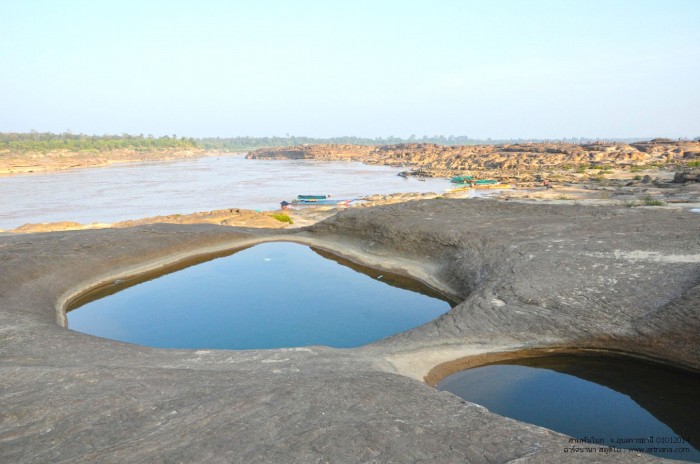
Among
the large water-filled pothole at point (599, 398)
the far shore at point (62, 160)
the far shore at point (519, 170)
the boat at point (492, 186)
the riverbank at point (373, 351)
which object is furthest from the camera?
the far shore at point (62, 160)

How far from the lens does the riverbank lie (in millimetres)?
7023

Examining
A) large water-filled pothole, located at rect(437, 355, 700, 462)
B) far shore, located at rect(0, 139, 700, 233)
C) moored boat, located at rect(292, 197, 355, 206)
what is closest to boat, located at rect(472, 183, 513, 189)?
far shore, located at rect(0, 139, 700, 233)

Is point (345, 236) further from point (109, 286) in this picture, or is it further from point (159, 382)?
point (159, 382)

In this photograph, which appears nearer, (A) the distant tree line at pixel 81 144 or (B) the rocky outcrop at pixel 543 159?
(B) the rocky outcrop at pixel 543 159

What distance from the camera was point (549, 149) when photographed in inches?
4203

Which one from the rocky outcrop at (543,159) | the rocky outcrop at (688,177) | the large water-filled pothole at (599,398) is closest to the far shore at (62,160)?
the rocky outcrop at (543,159)

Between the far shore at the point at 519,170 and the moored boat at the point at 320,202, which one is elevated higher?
the far shore at the point at 519,170

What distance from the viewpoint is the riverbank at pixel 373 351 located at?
23.0ft

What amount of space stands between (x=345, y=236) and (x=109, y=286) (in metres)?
12.3

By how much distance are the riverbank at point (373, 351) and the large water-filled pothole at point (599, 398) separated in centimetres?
61

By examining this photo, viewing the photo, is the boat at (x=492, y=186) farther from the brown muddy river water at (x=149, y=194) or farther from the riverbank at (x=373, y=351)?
the riverbank at (x=373, y=351)

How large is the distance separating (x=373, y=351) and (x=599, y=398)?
5152 millimetres

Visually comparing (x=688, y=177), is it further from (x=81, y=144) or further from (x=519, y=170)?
(x=81, y=144)

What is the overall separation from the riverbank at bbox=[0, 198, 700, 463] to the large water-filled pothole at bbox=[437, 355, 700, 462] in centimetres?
61
